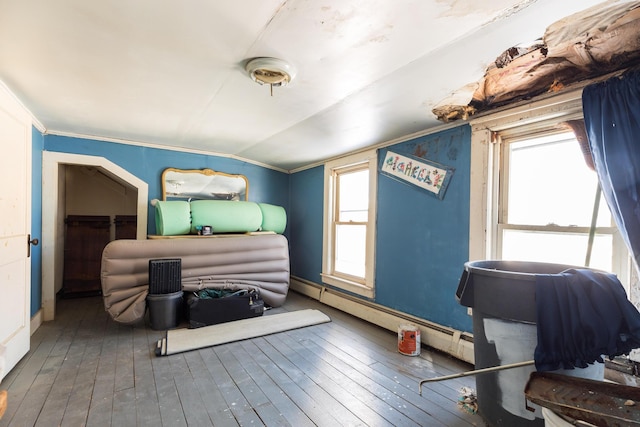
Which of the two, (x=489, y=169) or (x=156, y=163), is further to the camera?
(x=156, y=163)

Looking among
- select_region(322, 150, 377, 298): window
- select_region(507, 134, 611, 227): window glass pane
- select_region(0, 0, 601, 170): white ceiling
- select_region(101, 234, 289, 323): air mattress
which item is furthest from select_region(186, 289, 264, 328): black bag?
select_region(507, 134, 611, 227): window glass pane

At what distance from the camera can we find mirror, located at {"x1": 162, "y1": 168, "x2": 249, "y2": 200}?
3996 mm

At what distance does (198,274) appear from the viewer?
3.44 meters

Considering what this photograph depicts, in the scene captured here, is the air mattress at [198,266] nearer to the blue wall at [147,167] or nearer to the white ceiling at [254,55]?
the blue wall at [147,167]

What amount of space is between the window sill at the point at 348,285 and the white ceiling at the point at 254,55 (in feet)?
5.90

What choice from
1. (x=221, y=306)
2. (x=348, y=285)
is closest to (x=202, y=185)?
(x=221, y=306)

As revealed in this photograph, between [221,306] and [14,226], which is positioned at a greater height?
[14,226]

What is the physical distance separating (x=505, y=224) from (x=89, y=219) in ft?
17.2

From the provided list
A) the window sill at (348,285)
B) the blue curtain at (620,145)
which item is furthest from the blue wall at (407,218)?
the blue curtain at (620,145)

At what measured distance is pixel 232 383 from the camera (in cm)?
212

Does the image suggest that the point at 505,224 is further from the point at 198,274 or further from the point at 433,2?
the point at 198,274

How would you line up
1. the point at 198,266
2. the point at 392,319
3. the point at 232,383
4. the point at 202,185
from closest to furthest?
the point at 232,383 < the point at 392,319 < the point at 198,266 < the point at 202,185

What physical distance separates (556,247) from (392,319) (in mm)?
1619

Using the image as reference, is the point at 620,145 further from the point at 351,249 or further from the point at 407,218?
the point at 351,249
